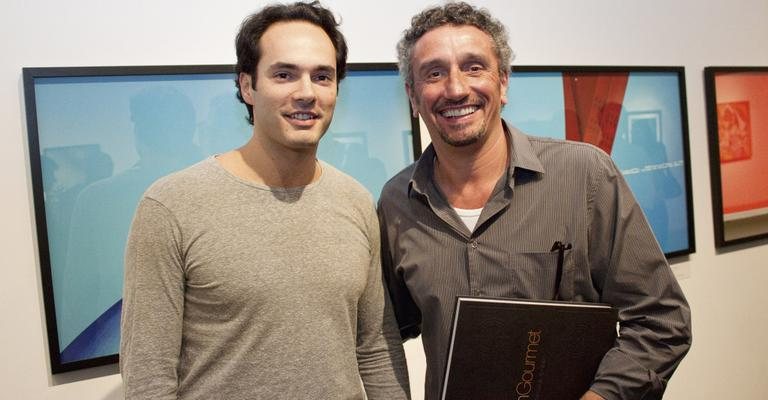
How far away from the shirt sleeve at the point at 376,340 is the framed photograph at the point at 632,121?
1057mm

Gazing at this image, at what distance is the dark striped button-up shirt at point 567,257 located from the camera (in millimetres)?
1402

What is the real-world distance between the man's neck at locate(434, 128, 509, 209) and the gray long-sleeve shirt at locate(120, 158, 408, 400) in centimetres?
30

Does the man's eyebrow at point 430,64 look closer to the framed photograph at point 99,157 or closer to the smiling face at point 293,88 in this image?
the smiling face at point 293,88

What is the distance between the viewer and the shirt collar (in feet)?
4.83

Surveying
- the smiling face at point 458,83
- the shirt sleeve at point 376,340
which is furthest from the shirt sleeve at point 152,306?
the smiling face at point 458,83

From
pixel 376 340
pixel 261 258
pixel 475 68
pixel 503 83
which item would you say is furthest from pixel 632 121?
pixel 261 258

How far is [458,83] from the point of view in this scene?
1.48 m

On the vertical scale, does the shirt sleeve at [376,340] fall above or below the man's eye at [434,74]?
below

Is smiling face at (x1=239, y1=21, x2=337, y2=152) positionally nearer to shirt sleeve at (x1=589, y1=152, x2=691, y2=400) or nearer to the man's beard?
the man's beard

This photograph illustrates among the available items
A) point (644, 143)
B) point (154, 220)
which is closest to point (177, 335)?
point (154, 220)

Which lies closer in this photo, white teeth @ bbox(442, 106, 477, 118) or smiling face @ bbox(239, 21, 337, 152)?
smiling face @ bbox(239, 21, 337, 152)

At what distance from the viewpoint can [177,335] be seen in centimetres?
127

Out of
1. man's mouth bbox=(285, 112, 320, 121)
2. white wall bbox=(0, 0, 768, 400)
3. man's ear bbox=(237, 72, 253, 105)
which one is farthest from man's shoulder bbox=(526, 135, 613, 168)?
white wall bbox=(0, 0, 768, 400)

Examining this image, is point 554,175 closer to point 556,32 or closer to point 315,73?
point 315,73
